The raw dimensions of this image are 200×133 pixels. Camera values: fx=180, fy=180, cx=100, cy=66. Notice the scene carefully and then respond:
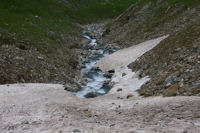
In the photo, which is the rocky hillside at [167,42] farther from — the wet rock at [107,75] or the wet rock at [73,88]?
the wet rock at [73,88]

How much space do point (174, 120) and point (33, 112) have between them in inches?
388

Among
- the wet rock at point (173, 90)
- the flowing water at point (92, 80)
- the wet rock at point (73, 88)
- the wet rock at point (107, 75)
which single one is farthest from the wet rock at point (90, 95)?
the wet rock at point (173, 90)

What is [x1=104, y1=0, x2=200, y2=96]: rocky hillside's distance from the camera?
1389 cm

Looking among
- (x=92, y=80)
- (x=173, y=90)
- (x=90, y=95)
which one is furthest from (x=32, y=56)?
(x=173, y=90)

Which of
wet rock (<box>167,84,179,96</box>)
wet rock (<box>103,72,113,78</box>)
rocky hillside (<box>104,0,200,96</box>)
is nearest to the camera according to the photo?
wet rock (<box>167,84,179,96</box>)

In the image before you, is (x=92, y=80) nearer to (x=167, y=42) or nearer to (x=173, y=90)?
(x=167, y=42)

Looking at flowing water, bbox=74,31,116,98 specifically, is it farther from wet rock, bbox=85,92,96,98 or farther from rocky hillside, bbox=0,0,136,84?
rocky hillside, bbox=0,0,136,84

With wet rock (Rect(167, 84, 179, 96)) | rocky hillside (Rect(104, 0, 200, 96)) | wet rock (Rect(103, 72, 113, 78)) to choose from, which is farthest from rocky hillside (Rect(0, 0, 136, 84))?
wet rock (Rect(167, 84, 179, 96))

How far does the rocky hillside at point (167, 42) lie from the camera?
1389 centimetres

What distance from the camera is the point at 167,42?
82.3 ft

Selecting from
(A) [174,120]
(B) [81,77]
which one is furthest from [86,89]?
(A) [174,120]

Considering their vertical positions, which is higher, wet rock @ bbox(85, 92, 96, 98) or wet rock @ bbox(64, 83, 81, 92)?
wet rock @ bbox(64, 83, 81, 92)

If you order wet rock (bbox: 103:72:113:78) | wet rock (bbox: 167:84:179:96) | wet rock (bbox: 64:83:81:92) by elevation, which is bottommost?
wet rock (bbox: 167:84:179:96)

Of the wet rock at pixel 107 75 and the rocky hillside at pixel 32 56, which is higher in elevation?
the rocky hillside at pixel 32 56
